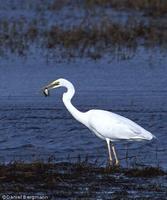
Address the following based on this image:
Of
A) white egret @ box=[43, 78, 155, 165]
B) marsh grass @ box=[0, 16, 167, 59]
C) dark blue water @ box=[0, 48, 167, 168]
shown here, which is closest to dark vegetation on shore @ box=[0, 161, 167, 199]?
white egret @ box=[43, 78, 155, 165]

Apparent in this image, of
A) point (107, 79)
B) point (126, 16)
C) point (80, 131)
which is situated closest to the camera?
point (80, 131)

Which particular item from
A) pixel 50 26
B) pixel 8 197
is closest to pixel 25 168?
pixel 8 197

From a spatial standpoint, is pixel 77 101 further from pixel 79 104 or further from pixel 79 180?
pixel 79 180

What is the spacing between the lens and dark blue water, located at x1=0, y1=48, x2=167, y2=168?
1260 cm

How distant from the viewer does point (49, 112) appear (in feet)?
50.6

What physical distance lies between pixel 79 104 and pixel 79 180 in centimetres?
605

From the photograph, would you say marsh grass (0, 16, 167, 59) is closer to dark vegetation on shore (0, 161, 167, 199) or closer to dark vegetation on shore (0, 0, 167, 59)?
dark vegetation on shore (0, 0, 167, 59)

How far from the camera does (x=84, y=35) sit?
74.9 feet

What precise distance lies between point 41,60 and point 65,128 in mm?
6169

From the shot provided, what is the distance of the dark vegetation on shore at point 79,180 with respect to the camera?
9469 mm

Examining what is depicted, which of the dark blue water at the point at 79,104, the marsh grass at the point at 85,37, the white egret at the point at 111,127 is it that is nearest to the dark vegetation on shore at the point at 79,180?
the white egret at the point at 111,127

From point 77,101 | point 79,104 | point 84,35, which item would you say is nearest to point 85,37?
point 84,35

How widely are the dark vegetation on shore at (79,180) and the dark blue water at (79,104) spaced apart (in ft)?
3.38

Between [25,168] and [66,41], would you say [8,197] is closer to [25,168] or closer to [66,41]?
[25,168]
